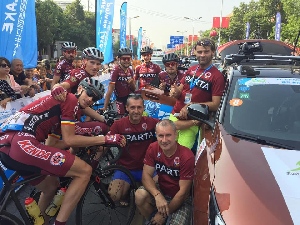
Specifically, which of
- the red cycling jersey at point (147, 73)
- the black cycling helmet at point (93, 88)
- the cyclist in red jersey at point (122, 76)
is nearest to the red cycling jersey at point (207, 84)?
the black cycling helmet at point (93, 88)

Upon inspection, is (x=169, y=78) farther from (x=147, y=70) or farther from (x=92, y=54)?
(x=92, y=54)

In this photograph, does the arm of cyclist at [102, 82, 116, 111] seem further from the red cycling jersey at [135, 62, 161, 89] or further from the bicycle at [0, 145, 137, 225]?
the bicycle at [0, 145, 137, 225]

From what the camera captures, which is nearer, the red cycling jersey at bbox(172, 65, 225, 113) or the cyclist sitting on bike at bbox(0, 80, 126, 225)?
the cyclist sitting on bike at bbox(0, 80, 126, 225)

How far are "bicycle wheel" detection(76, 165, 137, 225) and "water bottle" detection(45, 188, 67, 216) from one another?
1.02ft

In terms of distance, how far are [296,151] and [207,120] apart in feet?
3.31

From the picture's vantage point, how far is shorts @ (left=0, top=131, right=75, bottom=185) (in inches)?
123

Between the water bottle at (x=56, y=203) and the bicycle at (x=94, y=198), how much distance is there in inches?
8.2

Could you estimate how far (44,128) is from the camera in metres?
3.32

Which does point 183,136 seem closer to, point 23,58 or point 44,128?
point 44,128

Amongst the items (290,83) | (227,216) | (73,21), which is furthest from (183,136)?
(73,21)

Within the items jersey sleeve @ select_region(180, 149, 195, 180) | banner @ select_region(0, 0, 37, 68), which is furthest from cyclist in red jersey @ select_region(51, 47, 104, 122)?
jersey sleeve @ select_region(180, 149, 195, 180)

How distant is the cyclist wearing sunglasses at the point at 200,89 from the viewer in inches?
167

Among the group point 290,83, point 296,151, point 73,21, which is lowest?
point 296,151

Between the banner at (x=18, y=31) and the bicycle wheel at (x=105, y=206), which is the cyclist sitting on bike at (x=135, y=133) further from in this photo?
the banner at (x=18, y=31)
